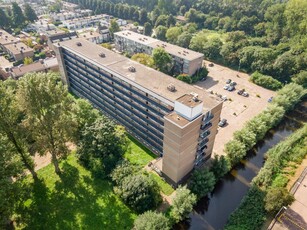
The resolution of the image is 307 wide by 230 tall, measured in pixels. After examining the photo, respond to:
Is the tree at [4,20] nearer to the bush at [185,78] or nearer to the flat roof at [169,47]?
the flat roof at [169,47]

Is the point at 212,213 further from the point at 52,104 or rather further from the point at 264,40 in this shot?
the point at 264,40

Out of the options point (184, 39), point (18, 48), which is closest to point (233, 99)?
point (184, 39)

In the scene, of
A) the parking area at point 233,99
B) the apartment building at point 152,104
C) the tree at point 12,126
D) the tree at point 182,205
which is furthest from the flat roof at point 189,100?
the tree at point 12,126

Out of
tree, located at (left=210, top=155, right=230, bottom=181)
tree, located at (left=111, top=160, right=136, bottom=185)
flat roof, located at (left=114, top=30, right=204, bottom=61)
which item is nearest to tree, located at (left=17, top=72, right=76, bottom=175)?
tree, located at (left=111, top=160, right=136, bottom=185)

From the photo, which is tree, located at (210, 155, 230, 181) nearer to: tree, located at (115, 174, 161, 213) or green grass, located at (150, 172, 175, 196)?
green grass, located at (150, 172, 175, 196)

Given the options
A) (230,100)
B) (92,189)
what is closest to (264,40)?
(230,100)

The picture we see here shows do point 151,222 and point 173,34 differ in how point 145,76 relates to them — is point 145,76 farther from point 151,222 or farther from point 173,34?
point 173,34
